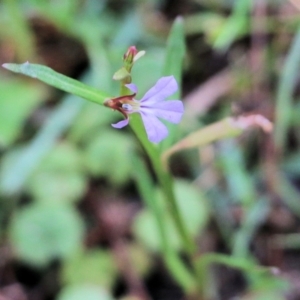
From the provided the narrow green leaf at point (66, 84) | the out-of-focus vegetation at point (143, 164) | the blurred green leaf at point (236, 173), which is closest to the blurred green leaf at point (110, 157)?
the out-of-focus vegetation at point (143, 164)

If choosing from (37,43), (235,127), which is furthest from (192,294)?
(37,43)

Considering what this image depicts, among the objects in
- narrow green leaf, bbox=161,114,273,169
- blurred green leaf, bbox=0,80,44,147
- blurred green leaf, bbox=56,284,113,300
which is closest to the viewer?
narrow green leaf, bbox=161,114,273,169

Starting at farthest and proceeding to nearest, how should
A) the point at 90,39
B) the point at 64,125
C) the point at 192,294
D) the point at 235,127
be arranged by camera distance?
the point at 90,39, the point at 64,125, the point at 192,294, the point at 235,127

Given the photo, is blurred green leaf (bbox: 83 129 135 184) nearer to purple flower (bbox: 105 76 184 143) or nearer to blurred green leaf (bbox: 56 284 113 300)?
blurred green leaf (bbox: 56 284 113 300)

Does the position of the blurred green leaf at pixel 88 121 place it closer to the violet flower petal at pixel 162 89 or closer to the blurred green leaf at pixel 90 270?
the blurred green leaf at pixel 90 270

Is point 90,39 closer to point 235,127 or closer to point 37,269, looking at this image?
point 37,269

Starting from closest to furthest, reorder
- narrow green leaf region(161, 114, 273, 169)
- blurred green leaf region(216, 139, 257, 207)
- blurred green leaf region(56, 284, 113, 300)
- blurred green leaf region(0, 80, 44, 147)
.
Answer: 1. narrow green leaf region(161, 114, 273, 169)
2. blurred green leaf region(56, 284, 113, 300)
3. blurred green leaf region(216, 139, 257, 207)
4. blurred green leaf region(0, 80, 44, 147)

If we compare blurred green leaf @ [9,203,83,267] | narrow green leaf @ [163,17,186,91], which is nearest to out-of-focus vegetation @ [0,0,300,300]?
blurred green leaf @ [9,203,83,267]

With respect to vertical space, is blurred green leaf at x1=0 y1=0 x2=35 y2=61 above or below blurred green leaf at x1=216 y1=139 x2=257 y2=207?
above
